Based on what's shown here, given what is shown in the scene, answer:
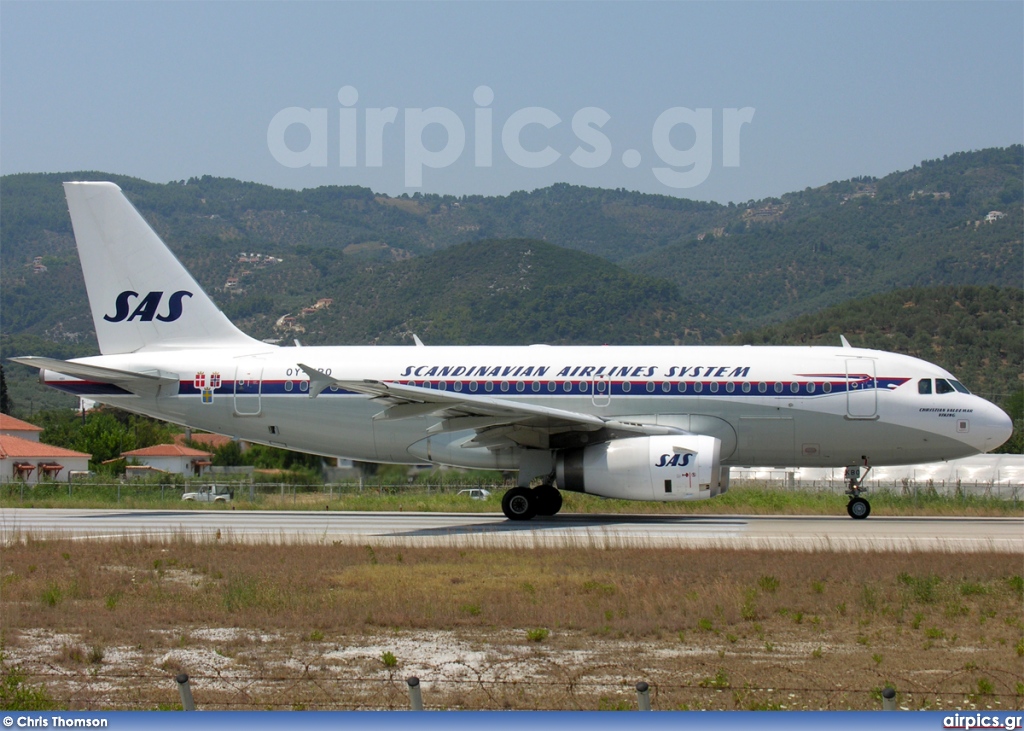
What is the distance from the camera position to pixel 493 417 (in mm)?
22906

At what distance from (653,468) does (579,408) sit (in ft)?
10.0

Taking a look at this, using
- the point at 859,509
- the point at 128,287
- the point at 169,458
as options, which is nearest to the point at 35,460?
the point at 169,458

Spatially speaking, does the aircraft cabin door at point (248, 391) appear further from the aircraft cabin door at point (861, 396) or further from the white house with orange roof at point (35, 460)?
the white house with orange roof at point (35, 460)

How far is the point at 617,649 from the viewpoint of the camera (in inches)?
423

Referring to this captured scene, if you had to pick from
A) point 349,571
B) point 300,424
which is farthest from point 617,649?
point 300,424

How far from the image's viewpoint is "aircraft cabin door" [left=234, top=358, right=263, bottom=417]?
25938 millimetres

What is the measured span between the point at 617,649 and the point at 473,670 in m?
1.76

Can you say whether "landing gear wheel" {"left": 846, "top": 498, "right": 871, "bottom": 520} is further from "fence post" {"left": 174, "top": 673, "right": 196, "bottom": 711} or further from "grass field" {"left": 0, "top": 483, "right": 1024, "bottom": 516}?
"fence post" {"left": 174, "top": 673, "right": 196, "bottom": 711}

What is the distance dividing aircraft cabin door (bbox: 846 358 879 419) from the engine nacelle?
3714 millimetres

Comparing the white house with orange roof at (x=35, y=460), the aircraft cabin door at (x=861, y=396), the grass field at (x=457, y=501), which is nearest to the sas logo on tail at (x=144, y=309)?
the grass field at (x=457, y=501)

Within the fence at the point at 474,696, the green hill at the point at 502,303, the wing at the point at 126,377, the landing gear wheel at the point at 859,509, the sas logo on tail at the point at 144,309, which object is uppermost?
the green hill at the point at 502,303

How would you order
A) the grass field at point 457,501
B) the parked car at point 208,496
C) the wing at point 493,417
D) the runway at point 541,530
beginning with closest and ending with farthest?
the runway at point 541,530
the wing at point 493,417
the grass field at point 457,501
the parked car at point 208,496

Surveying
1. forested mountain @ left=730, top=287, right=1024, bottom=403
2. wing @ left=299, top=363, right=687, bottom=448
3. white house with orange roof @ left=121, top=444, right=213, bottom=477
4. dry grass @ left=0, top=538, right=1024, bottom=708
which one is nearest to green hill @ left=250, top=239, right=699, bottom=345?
forested mountain @ left=730, top=287, right=1024, bottom=403

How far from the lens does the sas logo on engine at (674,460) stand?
874 inches
